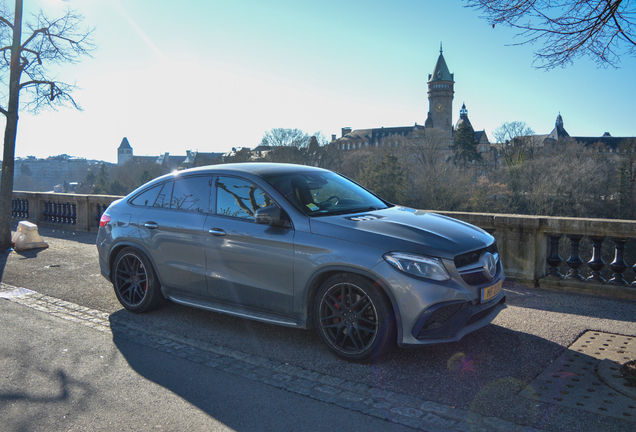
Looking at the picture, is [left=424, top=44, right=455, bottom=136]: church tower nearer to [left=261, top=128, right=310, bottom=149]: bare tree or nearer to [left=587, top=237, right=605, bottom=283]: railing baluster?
[left=261, top=128, right=310, bottom=149]: bare tree

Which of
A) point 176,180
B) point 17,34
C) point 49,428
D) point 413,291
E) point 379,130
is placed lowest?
point 49,428

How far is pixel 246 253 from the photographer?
4633mm

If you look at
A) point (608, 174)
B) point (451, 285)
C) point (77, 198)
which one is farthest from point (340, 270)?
point (608, 174)

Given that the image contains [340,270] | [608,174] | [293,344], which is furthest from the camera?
[608,174]

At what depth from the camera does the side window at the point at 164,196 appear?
557 cm

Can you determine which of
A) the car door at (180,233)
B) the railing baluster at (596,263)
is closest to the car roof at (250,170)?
the car door at (180,233)

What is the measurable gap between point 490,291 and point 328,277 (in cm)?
136

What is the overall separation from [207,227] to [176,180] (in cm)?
93

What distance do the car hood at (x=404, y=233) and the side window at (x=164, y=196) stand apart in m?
2.02

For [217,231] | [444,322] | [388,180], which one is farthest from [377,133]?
[444,322]

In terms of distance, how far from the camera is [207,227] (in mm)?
4977

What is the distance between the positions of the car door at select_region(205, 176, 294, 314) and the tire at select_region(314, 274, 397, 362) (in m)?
0.35

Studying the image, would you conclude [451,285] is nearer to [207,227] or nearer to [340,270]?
[340,270]

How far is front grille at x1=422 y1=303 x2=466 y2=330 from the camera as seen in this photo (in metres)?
3.83
